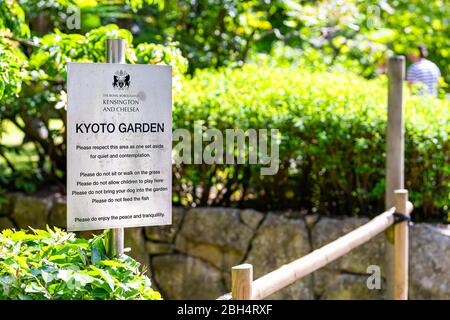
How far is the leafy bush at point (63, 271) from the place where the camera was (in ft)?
8.16

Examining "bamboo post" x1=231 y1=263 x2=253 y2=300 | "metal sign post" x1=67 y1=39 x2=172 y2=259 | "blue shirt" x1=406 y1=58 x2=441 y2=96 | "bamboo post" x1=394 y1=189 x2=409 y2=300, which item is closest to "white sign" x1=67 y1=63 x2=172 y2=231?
"metal sign post" x1=67 y1=39 x2=172 y2=259

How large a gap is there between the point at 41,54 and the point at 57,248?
191 centimetres

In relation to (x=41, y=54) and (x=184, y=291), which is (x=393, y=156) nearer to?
(x=184, y=291)

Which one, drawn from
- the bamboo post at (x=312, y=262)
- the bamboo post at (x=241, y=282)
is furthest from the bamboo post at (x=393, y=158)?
the bamboo post at (x=241, y=282)

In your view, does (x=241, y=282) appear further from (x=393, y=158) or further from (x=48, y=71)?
(x=393, y=158)

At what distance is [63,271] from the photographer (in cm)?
250

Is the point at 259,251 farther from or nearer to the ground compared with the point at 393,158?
nearer to the ground

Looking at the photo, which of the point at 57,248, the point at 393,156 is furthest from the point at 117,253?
the point at 393,156

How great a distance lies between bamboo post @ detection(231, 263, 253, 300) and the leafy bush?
27 cm

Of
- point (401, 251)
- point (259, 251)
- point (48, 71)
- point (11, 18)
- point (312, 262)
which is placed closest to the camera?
point (312, 262)

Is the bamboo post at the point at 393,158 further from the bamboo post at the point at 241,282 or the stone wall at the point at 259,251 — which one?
the bamboo post at the point at 241,282

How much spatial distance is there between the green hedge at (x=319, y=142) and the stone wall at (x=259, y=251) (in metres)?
0.25

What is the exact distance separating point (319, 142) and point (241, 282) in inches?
106

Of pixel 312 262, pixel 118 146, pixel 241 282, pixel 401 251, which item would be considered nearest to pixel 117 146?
pixel 118 146
